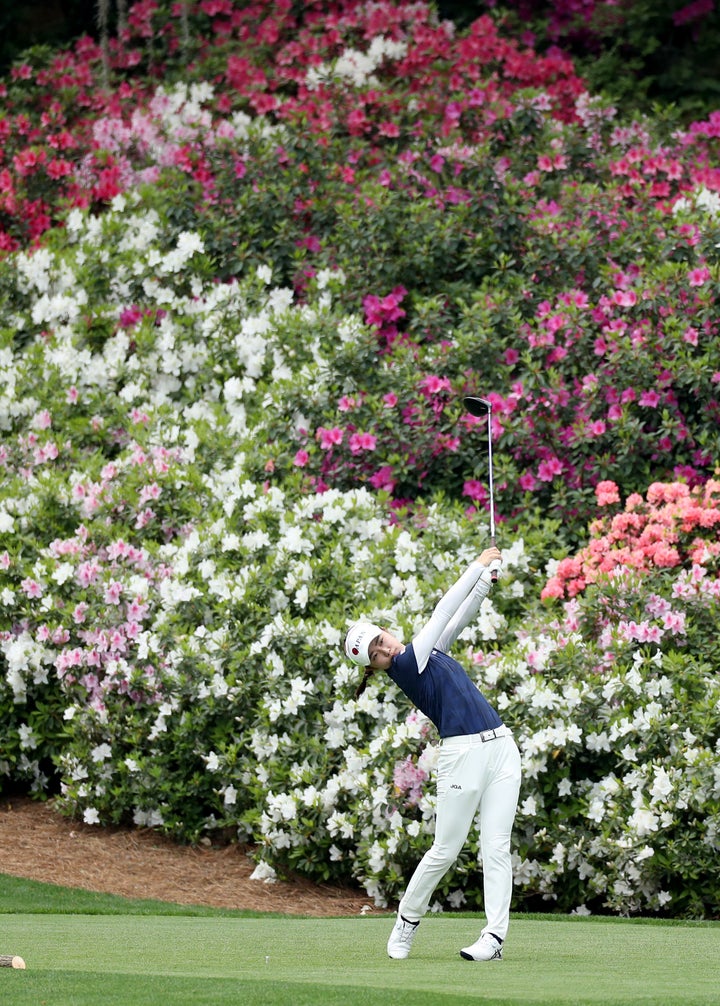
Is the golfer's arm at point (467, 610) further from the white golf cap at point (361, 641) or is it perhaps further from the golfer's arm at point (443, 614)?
the white golf cap at point (361, 641)

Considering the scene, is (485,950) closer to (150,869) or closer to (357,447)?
(150,869)

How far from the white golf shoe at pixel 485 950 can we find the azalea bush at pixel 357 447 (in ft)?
7.81

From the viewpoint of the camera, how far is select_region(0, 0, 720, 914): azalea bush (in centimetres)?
847

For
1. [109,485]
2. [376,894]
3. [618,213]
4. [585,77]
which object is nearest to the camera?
[376,894]

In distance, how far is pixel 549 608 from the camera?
30.0 feet

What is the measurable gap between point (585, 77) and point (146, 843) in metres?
8.33

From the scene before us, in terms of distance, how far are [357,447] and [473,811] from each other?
16.9 ft

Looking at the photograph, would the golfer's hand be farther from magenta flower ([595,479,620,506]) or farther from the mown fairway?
magenta flower ([595,479,620,506])

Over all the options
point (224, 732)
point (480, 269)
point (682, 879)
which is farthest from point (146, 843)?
point (480, 269)

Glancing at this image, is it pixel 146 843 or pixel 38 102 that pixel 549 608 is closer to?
pixel 146 843

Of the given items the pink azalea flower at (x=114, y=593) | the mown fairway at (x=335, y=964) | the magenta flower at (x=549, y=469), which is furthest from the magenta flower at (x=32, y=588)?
the magenta flower at (x=549, y=469)

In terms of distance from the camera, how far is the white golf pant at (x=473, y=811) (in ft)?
18.6

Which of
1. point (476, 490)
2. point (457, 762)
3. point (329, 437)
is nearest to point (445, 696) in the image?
point (457, 762)

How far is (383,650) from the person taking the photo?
577 cm
